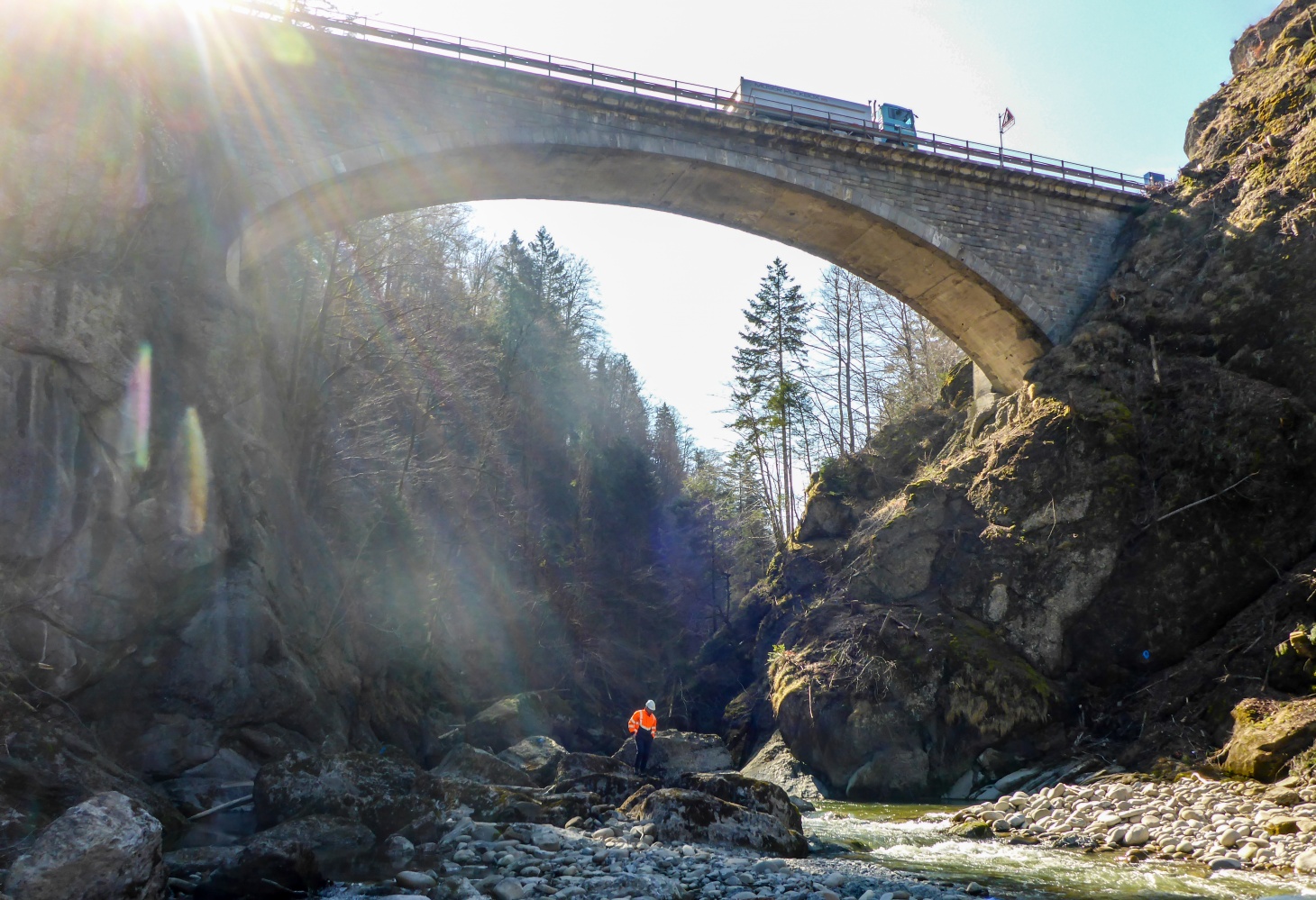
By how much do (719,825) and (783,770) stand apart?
27.7 ft

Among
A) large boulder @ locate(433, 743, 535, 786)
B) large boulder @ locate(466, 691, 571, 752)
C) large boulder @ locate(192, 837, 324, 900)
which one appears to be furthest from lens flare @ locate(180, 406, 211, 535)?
large boulder @ locate(466, 691, 571, 752)

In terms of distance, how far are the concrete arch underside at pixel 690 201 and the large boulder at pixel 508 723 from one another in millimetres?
9926

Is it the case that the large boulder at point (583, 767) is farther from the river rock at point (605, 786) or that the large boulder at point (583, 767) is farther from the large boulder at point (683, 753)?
the large boulder at point (683, 753)

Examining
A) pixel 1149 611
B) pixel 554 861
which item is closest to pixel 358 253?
pixel 554 861

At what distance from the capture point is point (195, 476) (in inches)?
483

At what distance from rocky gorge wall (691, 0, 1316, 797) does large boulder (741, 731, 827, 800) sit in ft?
0.87

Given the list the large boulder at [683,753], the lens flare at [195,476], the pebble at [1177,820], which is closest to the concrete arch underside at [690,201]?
the lens flare at [195,476]

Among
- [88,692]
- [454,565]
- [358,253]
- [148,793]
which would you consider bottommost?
[148,793]

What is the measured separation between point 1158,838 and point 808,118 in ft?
52.5

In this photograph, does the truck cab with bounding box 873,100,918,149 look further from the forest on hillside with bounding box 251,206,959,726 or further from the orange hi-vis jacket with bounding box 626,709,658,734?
the orange hi-vis jacket with bounding box 626,709,658,734

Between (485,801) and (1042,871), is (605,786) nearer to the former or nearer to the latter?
(485,801)

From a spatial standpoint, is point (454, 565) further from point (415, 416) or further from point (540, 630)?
point (415, 416)

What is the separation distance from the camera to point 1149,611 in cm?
1547

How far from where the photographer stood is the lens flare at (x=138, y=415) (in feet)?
37.3
